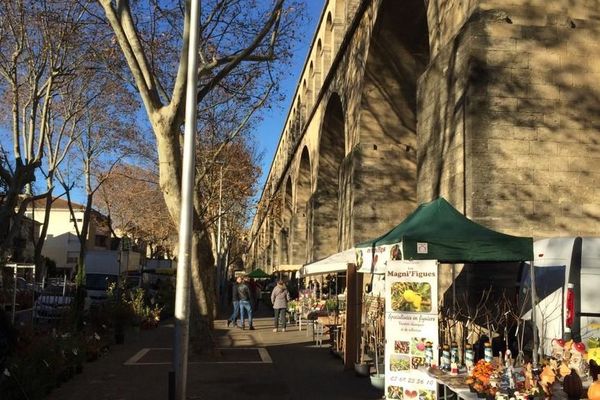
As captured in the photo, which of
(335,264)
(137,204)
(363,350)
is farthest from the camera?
(137,204)

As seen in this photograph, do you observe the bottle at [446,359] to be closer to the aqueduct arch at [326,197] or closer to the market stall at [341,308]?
the market stall at [341,308]

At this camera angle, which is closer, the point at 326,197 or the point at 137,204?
the point at 326,197

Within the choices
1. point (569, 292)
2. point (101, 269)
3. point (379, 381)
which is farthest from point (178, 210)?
point (101, 269)

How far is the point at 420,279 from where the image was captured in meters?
7.57

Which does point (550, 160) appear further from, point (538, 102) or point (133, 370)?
point (133, 370)

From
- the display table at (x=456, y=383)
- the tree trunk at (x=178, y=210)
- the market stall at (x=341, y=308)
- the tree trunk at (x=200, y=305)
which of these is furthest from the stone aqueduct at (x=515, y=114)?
the tree trunk at (x=178, y=210)

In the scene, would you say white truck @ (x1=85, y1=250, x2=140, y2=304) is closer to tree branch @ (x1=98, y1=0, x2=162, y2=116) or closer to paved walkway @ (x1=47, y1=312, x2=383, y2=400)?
paved walkway @ (x1=47, y1=312, x2=383, y2=400)

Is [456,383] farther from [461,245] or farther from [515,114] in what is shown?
[515,114]

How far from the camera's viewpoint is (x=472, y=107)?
1085 cm

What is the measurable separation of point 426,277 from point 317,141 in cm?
2540

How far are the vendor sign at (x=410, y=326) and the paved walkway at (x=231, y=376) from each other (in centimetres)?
119

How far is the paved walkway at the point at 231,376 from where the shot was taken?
8703mm

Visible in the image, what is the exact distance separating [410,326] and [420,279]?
0.60m

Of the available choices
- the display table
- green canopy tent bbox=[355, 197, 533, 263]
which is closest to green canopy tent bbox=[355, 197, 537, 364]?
green canopy tent bbox=[355, 197, 533, 263]
